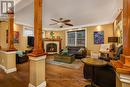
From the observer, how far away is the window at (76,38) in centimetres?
934

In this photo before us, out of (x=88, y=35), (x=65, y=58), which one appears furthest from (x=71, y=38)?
(x=65, y=58)

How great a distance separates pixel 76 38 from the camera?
9.72 meters

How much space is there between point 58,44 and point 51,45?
664 millimetres

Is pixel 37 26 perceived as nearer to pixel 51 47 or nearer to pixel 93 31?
pixel 93 31

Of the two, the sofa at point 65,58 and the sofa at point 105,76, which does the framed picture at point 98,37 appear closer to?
the sofa at point 65,58

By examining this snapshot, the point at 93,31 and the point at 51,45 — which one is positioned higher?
the point at 93,31

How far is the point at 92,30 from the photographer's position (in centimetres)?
854

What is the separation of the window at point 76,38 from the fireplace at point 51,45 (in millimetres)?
1043

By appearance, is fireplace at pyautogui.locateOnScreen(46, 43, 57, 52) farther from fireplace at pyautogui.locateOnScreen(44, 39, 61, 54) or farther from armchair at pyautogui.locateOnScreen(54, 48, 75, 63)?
armchair at pyautogui.locateOnScreen(54, 48, 75, 63)

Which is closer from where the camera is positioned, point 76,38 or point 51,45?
point 76,38

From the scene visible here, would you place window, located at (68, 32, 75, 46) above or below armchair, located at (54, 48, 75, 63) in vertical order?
above

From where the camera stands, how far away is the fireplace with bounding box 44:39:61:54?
10000mm

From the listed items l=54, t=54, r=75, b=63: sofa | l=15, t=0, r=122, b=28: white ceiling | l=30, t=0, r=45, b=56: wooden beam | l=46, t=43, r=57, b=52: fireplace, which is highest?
l=15, t=0, r=122, b=28: white ceiling

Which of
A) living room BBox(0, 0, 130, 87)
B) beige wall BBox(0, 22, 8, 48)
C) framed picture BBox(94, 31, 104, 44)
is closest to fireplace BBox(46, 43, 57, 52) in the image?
living room BBox(0, 0, 130, 87)
